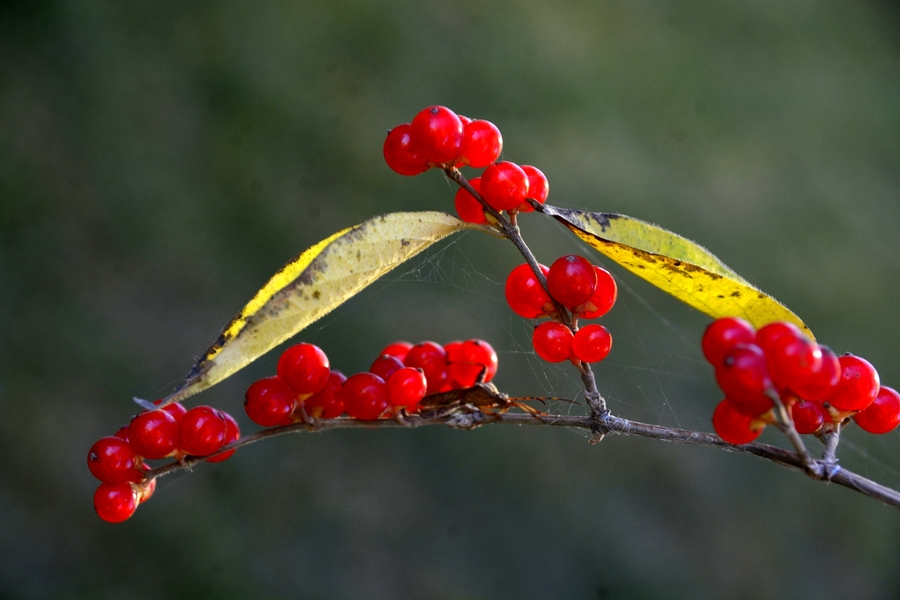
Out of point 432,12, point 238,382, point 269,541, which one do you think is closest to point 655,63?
point 432,12

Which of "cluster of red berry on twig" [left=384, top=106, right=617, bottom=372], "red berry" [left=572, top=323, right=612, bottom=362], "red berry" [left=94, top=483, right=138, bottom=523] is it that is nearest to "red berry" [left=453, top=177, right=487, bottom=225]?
"cluster of red berry on twig" [left=384, top=106, right=617, bottom=372]

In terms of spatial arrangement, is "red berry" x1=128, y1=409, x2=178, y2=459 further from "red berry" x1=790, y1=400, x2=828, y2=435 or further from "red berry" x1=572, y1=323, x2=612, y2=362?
"red berry" x1=790, y1=400, x2=828, y2=435

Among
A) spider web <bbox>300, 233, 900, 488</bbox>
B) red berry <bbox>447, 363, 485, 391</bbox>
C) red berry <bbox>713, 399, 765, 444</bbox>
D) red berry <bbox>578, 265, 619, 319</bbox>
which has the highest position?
red berry <bbox>578, 265, 619, 319</bbox>

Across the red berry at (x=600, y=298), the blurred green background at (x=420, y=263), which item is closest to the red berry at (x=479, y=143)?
the red berry at (x=600, y=298)

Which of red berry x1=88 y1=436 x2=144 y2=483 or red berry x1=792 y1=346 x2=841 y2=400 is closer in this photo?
red berry x1=792 y1=346 x2=841 y2=400

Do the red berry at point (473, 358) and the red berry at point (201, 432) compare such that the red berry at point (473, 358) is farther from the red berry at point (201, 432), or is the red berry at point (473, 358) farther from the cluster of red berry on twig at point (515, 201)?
the red berry at point (201, 432)

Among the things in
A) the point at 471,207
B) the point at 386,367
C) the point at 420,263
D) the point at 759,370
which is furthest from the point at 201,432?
the point at 420,263

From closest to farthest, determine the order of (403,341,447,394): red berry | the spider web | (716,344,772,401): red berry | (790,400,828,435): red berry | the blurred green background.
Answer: (716,344,772,401): red berry < (790,400,828,435): red berry < (403,341,447,394): red berry < the blurred green background < the spider web

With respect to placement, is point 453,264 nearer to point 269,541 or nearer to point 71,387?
point 269,541
